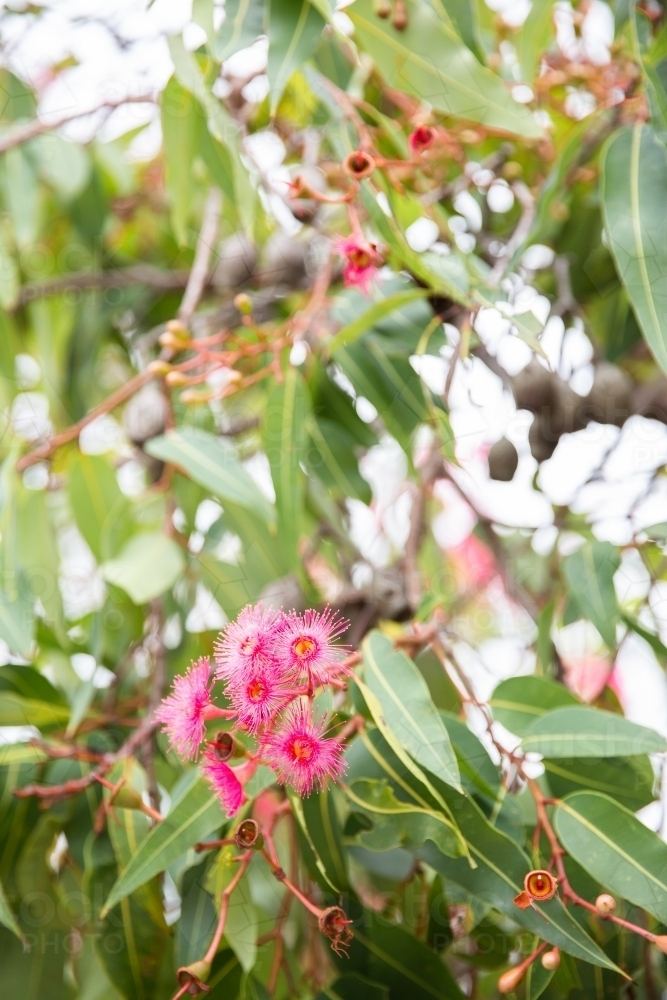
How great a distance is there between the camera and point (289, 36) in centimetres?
61

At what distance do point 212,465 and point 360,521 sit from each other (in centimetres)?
35

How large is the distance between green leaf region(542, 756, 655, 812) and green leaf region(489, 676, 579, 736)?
0.11 feet

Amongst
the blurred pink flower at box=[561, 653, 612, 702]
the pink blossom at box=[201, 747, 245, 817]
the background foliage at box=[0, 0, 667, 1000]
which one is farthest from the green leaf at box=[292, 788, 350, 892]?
the blurred pink flower at box=[561, 653, 612, 702]

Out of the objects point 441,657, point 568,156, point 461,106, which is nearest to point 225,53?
point 461,106

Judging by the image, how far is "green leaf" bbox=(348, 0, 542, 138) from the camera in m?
0.65

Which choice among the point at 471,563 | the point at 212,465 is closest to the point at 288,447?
the point at 212,465

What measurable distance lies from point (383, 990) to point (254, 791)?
208 millimetres

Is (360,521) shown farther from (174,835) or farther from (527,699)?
(174,835)

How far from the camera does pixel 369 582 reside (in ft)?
2.60

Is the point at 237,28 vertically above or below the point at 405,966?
above

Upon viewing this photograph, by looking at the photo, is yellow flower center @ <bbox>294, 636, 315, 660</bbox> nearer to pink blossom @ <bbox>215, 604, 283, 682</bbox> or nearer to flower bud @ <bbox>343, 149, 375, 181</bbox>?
pink blossom @ <bbox>215, 604, 283, 682</bbox>

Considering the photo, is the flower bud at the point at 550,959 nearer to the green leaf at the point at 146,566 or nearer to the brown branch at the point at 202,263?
the green leaf at the point at 146,566

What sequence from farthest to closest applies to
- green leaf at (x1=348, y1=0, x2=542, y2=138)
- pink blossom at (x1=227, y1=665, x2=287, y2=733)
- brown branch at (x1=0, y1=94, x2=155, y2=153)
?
brown branch at (x1=0, y1=94, x2=155, y2=153) < green leaf at (x1=348, y1=0, x2=542, y2=138) < pink blossom at (x1=227, y1=665, x2=287, y2=733)

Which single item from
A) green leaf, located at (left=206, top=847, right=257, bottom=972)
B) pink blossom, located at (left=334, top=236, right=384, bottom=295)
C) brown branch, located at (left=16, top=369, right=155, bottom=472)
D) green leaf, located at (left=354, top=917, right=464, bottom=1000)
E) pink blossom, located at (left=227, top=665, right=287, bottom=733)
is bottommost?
green leaf, located at (left=354, top=917, right=464, bottom=1000)
